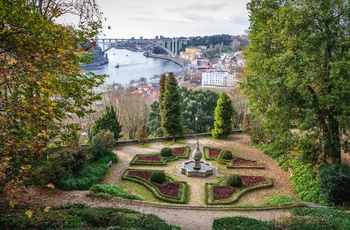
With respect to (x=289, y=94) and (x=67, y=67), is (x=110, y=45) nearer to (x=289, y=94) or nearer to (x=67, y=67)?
(x=289, y=94)

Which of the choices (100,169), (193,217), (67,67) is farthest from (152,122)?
(67,67)

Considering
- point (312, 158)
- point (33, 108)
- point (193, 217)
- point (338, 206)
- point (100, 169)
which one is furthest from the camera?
point (100, 169)

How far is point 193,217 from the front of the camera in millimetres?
12094

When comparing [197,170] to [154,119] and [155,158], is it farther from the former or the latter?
[154,119]

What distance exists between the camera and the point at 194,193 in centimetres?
1627

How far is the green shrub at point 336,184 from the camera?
13398 mm

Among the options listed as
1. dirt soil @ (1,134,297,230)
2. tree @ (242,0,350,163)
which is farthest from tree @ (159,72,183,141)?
tree @ (242,0,350,163)

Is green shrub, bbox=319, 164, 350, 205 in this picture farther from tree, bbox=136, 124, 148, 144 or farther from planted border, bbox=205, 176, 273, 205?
tree, bbox=136, 124, 148, 144

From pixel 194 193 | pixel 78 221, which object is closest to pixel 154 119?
pixel 194 193

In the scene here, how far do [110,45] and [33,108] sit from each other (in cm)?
3602

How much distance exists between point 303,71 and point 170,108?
42.0ft

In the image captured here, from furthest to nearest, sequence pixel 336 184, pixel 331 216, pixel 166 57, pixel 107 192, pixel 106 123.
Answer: pixel 166 57
pixel 106 123
pixel 107 192
pixel 336 184
pixel 331 216

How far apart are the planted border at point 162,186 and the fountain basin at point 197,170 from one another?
1279 millimetres

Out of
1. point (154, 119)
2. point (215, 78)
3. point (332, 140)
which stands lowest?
point (154, 119)
